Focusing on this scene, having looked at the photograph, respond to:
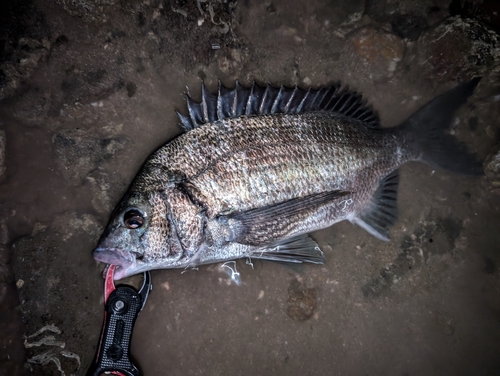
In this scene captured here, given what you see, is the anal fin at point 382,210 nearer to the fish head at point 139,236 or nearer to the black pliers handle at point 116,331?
the fish head at point 139,236

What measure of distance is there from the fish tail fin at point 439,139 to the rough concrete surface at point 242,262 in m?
0.20

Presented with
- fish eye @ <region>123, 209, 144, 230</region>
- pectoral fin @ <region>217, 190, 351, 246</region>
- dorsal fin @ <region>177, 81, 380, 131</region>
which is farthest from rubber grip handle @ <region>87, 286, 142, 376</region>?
dorsal fin @ <region>177, 81, 380, 131</region>

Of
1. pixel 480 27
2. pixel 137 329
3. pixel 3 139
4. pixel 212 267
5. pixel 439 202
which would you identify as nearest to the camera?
pixel 3 139

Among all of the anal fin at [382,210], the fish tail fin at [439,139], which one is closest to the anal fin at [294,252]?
the anal fin at [382,210]

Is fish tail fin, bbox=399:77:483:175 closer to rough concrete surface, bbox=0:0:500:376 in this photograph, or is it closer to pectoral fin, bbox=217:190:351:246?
rough concrete surface, bbox=0:0:500:376

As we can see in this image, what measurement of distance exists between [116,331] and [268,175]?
1.53 m

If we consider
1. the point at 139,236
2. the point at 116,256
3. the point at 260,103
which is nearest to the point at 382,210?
the point at 260,103

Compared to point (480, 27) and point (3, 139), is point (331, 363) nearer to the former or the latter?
point (3, 139)

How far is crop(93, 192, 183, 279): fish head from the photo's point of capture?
188 cm

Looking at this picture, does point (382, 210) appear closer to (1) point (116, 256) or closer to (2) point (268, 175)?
(2) point (268, 175)

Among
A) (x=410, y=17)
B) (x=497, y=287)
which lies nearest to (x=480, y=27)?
(x=410, y=17)

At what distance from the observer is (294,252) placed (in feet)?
7.89

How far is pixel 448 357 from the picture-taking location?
2662 mm

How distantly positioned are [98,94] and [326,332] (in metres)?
2.66
